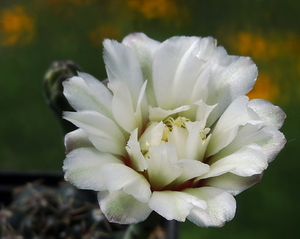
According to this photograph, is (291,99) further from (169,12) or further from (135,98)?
(135,98)

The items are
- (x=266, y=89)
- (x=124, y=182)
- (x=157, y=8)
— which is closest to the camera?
(x=124, y=182)

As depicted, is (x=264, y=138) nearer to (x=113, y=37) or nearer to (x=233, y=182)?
(x=233, y=182)

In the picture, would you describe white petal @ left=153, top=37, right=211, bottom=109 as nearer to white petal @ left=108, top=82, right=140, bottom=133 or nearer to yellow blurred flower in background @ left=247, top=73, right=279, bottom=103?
white petal @ left=108, top=82, right=140, bottom=133

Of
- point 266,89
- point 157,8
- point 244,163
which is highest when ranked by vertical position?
point 244,163

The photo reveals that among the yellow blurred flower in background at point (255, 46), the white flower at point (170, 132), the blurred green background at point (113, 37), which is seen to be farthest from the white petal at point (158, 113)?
the yellow blurred flower in background at point (255, 46)

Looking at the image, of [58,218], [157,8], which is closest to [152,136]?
[58,218]

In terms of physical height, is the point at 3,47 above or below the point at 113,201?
below

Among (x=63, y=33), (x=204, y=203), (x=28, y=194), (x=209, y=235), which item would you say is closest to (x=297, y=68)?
(x=209, y=235)

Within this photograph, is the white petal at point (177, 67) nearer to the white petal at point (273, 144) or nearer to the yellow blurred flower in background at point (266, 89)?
the white petal at point (273, 144)
